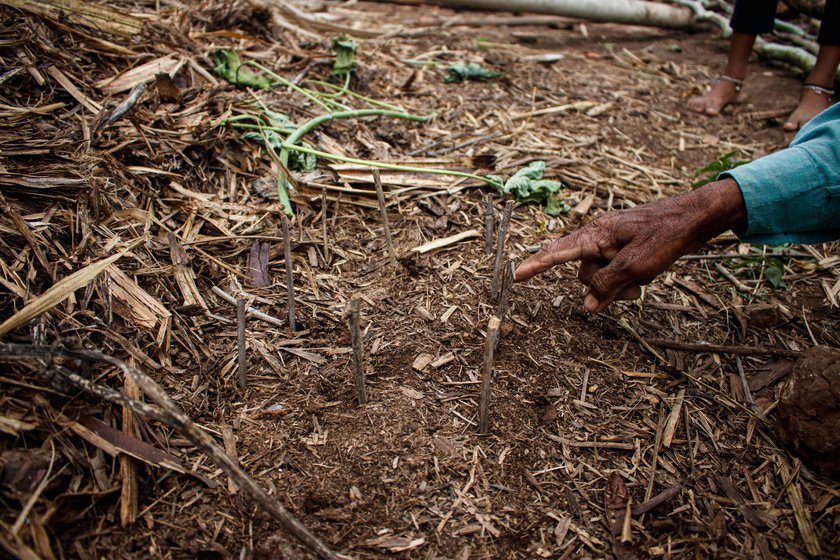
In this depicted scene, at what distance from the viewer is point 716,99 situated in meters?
4.10

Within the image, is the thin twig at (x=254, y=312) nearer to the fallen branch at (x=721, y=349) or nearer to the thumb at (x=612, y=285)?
the thumb at (x=612, y=285)

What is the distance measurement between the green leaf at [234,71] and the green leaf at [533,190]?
58.6 inches

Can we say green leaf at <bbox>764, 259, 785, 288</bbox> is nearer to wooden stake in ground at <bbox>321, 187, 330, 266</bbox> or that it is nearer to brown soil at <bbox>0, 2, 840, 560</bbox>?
brown soil at <bbox>0, 2, 840, 560</bbox>

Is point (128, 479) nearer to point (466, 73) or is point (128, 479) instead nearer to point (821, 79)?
point (466, 73)

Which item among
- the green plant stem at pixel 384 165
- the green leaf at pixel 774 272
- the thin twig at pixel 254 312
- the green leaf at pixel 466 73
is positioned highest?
the green leaf at pixel 466 73

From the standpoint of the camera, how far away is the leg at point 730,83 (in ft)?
13.3

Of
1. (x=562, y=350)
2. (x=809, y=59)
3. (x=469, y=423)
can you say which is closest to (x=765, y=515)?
(x=562, y=350)

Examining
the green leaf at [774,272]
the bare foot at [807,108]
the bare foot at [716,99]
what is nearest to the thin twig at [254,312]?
the green leaf at [774,272]

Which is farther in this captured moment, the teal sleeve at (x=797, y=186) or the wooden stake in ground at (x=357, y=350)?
the teal sleeve at (x=797, y=186)

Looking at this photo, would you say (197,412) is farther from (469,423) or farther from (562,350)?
(562,350)

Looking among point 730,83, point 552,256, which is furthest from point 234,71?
point 730,83

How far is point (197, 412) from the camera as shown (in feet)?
5.88

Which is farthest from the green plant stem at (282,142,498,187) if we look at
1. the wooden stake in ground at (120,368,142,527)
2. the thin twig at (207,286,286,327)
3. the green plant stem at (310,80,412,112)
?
the wooden stake in ground at (120,368,142,527)

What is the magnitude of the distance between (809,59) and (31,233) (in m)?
5.41
